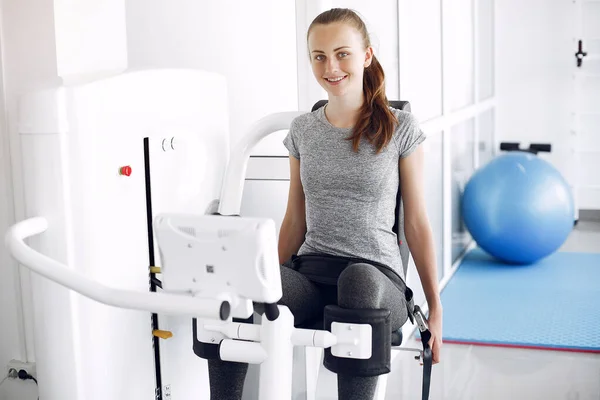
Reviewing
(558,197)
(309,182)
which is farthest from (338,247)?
(558,197)

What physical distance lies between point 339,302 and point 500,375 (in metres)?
1.50

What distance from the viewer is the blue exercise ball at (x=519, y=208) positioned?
423 centimetres

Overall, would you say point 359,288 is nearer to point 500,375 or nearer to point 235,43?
point 235,43

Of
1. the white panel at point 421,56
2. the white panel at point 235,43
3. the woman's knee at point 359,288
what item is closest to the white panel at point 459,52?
the white panel at point 421,56

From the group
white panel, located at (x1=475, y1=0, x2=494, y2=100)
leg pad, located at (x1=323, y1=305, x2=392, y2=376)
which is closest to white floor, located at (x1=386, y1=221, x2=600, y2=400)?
leg pad, located at (x1=323, y1=305, x2=392, y2=376)

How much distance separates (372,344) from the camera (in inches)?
67.7

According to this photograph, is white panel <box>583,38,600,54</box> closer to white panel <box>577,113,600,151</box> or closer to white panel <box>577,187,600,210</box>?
white panel <box>577,113,600,151</box>

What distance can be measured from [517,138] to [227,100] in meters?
3.72

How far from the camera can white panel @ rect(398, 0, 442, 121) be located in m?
3.38

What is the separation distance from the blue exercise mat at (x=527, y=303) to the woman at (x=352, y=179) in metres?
1.49

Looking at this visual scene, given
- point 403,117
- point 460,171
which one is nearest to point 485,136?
point 460,171

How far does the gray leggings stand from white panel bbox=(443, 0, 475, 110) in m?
2.26

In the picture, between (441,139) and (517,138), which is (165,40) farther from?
(517,138)

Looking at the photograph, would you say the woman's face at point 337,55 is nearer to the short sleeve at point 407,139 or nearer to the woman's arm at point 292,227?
the short sleeve at point 407,139
